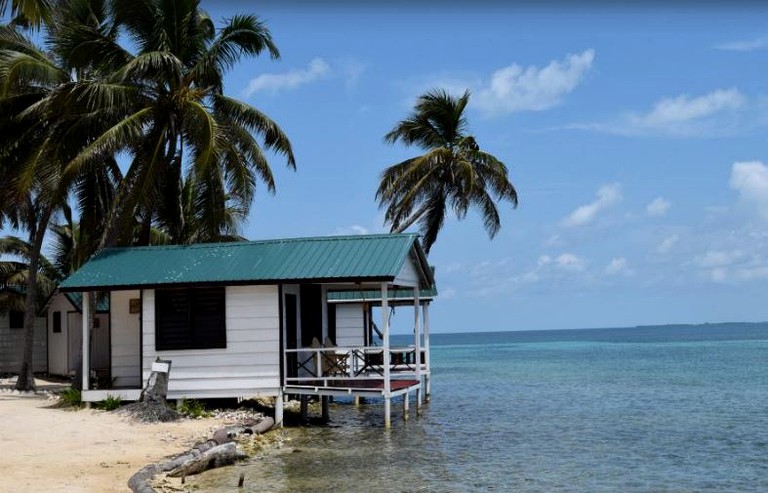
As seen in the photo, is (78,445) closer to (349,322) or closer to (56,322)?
(349,322)

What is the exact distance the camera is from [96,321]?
27125 mm

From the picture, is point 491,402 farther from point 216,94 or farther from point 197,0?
point 197,0

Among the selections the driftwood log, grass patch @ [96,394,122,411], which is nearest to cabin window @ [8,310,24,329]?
grass patch @ [96,394,122,411]

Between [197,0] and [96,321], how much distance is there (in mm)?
9955

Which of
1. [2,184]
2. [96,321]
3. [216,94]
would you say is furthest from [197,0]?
[96,321]

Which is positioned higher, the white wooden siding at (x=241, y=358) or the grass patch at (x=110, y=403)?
the white wooden siding at (x=241, y=358)

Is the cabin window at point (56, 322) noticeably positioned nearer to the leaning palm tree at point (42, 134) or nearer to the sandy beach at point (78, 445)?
the leaning palm tree at point (42, 134)

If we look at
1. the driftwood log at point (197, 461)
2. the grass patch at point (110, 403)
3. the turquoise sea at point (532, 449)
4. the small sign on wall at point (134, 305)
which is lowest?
the turquoise sea at point (532, 449)

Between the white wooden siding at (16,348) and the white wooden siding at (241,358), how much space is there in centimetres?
1525

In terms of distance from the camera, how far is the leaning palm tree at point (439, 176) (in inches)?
1353

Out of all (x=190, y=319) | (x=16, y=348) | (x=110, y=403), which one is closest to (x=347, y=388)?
(x=190, y=319)

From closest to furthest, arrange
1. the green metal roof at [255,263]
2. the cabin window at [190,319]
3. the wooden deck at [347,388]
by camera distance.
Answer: the green metal roof at [255,263] → the wooden deck at [347,388] → the cabin window at [190,319]

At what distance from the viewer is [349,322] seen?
3231 cm

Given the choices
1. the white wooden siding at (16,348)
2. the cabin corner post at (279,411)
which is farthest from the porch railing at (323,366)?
the white wooden siding at (16,348)
